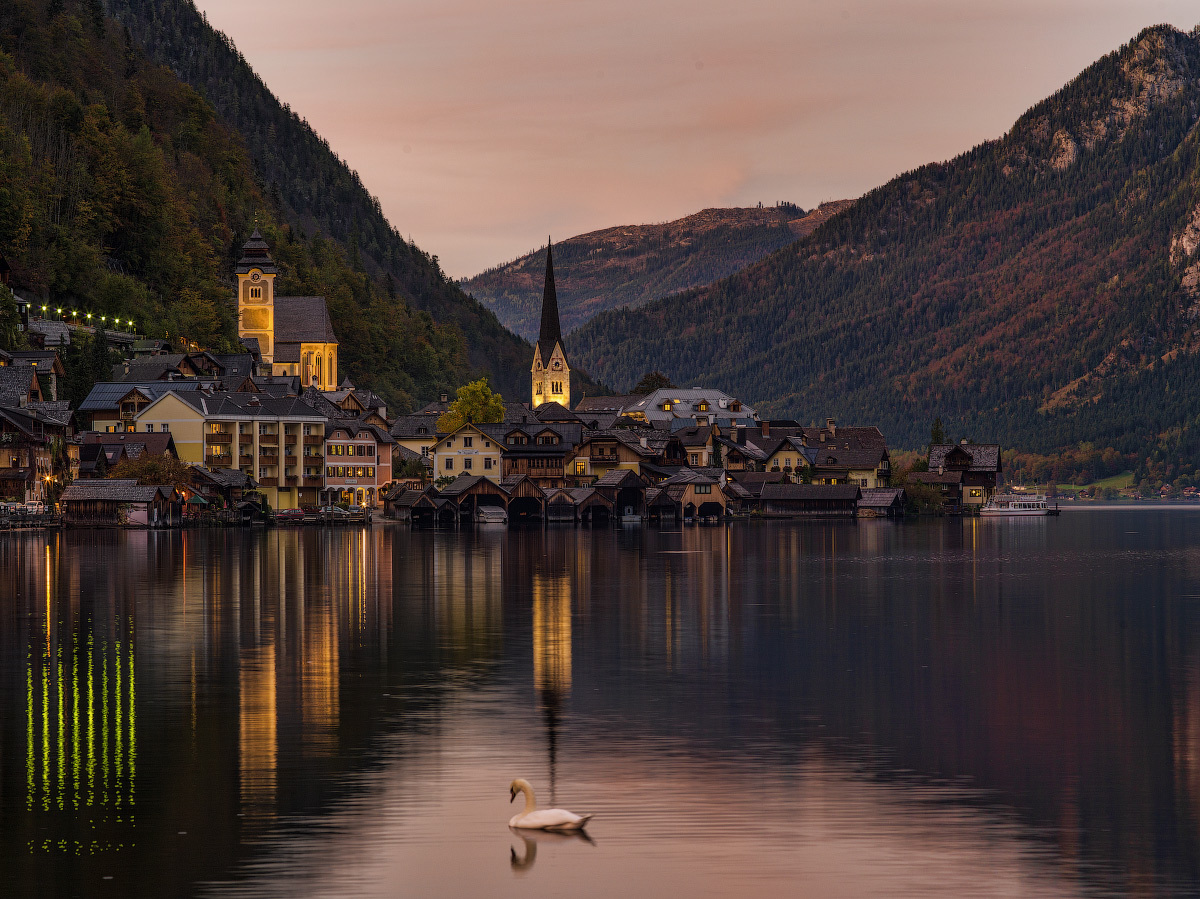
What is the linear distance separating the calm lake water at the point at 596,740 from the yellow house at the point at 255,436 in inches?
2725

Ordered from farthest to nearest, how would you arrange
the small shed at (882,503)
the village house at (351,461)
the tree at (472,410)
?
the small shed at (882,503) → the tree at (472,410) → the village house at (351,461)

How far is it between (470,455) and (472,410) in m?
18.3

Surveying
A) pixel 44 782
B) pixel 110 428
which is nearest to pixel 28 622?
pixel 44 782

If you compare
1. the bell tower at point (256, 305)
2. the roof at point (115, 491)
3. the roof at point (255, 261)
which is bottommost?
the roof at point (115, 491)

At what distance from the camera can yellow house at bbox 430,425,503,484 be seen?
150625mm

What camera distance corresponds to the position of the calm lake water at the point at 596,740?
65.7ft

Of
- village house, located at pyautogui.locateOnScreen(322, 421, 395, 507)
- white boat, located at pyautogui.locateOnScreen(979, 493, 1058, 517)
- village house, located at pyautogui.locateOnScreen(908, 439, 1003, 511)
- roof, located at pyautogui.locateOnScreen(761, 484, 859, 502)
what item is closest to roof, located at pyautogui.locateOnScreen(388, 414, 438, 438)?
village house, located at pyautogui.locateOnScreen(322, 421, 395, 507)

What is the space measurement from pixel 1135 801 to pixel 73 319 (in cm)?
13962

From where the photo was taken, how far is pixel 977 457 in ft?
613

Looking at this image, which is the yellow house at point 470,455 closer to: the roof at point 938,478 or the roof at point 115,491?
the roof at point 115,491

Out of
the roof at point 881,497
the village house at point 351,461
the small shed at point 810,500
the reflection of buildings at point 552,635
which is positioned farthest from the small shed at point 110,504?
the roof at point 881,497

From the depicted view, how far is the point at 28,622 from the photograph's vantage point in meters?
46.6

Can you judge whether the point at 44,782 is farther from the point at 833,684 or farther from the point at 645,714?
Answer: the point at 833,684

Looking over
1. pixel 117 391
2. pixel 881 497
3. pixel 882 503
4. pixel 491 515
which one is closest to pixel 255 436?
pixel 117 391
